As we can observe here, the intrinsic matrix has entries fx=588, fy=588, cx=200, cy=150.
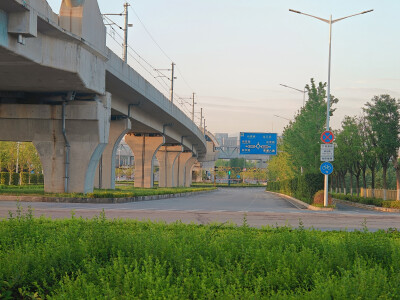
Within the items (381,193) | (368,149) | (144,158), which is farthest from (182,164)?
(381,193)

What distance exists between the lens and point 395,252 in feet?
26.0

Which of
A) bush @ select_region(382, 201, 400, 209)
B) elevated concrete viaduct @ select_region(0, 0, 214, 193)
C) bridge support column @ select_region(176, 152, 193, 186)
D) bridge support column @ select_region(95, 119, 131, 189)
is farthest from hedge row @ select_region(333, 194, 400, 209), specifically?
bridge support column @ select_region(176, 152, 193, 186)

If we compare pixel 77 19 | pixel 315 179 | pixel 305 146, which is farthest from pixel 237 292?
pixel 305 146

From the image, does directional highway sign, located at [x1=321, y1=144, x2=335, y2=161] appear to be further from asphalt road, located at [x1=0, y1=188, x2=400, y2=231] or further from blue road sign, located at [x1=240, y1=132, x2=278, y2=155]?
blue road sign, located at [x1=240, y1=132, x2=278, y2=155]

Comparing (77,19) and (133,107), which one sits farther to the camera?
(133,107)

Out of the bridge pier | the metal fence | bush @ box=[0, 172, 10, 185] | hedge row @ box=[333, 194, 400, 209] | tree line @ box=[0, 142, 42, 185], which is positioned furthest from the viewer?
tree line @ box=[0, 142, 42, 185]

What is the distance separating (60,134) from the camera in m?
33.2

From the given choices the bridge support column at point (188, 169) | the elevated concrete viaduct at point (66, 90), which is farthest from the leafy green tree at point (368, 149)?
the bridge support column at point (188, 169)

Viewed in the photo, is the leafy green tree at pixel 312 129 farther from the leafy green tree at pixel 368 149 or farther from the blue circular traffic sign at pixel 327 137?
the blue circular traffic sign at pixel 327 137

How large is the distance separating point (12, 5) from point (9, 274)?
14.9 m

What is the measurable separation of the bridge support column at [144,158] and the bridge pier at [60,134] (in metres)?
32.8

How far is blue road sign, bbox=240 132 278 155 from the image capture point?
79.2 meters

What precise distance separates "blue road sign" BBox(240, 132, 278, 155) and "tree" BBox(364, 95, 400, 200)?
26.8 meters

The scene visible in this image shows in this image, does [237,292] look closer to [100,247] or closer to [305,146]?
[100,247]
